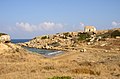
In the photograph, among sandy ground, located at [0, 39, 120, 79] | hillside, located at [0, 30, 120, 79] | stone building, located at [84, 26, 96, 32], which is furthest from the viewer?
stone building, located at [84, 26, 96, 32]

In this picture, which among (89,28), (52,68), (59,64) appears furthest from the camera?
(89,28)

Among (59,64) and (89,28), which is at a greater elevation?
(89,28)

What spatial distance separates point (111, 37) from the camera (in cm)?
11000

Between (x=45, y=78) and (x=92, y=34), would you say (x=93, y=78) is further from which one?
(x=92, y=34)

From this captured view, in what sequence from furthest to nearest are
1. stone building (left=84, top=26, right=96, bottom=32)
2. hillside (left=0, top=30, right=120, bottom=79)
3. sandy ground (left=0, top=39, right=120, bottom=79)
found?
1. stone building (left=84, top=26, right=96, bottom=32)
2. hillside (left=0, top=30, right=120, bottom=79)
3. sandy ground (left=0, top=39, right=120, bottom=79)

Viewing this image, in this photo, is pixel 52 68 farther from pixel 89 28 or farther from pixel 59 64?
pixel 89 28

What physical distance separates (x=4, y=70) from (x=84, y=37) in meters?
94.6

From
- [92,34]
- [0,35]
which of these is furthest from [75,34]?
[0,35]

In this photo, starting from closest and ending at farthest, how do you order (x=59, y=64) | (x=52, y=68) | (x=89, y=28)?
(x=52, y=68)
(x=59, y=64)
(x=89, y=28)

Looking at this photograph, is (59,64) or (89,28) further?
(89,28)

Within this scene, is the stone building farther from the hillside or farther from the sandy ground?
the sandy ground

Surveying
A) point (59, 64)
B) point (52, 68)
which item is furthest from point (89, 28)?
point (52, 68)

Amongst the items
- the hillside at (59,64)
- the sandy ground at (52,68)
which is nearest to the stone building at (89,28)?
the hillside at (59,64)

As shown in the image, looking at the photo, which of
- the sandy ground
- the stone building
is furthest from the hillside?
the stone building
